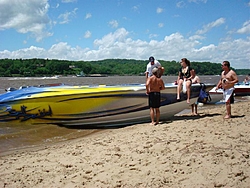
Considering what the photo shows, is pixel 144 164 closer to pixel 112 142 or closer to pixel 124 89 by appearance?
pixel 112 142

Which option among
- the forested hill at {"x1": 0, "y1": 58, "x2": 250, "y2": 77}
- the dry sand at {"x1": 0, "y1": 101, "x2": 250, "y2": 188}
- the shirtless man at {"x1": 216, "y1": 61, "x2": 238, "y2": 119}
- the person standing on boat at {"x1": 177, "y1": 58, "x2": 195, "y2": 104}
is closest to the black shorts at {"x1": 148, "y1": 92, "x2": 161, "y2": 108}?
the person standing on boat at {"x1": 177, "y1": 58, "x2": 195, "y2": 104}

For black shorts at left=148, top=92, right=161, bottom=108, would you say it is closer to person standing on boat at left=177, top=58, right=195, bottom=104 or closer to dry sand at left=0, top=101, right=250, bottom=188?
person standing on boat at left=177, top=58, right=195, bottom=104

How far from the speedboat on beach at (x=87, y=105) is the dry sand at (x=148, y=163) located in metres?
2.39

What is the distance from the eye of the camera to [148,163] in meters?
3.84

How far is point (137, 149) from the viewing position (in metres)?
4.52

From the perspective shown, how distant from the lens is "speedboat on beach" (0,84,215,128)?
7.66 metres

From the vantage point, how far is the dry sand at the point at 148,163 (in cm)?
329

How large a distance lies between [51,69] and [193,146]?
9098 centimetres

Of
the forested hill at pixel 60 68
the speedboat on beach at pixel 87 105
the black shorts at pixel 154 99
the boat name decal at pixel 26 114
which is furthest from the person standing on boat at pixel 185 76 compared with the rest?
the forested hill at pixel 60 68

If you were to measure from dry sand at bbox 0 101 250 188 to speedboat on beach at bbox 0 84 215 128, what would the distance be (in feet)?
7.83

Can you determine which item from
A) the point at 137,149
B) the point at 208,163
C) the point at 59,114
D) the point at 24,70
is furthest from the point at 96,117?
the point at 24,70

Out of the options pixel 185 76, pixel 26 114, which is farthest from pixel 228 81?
pixel 26 114

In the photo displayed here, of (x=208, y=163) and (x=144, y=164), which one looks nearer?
(x=208, y=163)

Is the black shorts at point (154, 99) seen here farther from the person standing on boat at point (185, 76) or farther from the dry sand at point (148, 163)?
the dry sand at point (148, 163)
